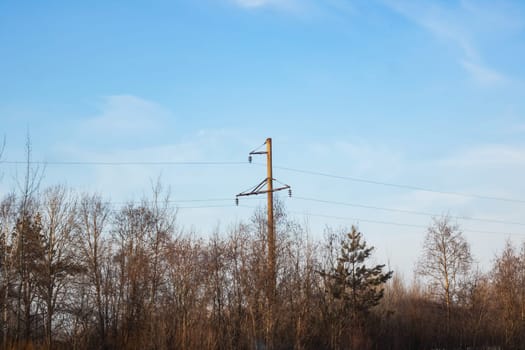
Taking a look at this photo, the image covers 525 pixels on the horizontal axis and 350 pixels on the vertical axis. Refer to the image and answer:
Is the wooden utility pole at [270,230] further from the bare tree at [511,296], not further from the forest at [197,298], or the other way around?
the bare tree at [511,296]

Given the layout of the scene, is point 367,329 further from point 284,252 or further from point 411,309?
point 411,309

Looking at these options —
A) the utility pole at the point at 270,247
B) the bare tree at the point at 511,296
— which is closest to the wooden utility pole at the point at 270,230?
the utility pole at the point at 270,247

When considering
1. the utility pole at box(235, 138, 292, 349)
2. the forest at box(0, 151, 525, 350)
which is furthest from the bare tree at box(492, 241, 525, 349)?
the utility pole at box(235, 138, 292, 349)

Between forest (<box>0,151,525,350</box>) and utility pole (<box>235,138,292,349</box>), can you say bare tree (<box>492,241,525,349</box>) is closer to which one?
forest (<box>0,151,525,350</box>)

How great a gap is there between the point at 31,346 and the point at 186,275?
4.77 m

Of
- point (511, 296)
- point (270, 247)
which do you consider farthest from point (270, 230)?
point (511, 296)

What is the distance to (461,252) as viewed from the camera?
44.0 metres

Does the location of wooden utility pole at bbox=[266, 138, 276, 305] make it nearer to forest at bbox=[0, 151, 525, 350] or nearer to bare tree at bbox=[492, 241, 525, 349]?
forest at bbox=[0, 151, 525, 350]

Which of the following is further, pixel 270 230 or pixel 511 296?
pixel 511 296

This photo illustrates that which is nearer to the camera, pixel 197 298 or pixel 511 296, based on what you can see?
pixel 197 298

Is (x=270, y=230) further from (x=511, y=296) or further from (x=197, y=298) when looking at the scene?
(x=511, y=296)

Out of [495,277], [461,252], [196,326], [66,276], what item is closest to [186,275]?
[196,326]

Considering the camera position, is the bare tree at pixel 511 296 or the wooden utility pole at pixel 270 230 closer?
the wooden utility pole at pixel 270 230

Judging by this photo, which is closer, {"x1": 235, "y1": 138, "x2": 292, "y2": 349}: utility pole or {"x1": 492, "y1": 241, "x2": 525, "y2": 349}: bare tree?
{"x1": 235, "y1": 138, "x2": 292, "y2": 349}: utility pole
